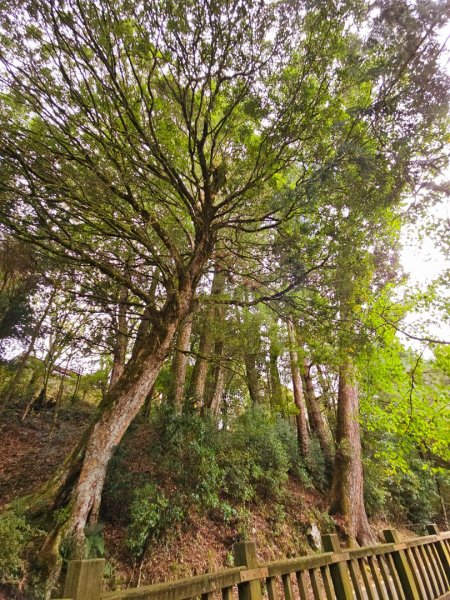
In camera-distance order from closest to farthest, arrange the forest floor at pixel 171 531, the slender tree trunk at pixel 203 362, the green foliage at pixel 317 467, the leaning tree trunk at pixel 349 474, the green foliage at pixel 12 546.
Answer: the green foliage at pixel 12 546
the forest floor at pixel 171 531
the leaning tree trunk at pixel 349 474
the slender tree trunk at pixel 203 362
the green foliage at pixel 317 467

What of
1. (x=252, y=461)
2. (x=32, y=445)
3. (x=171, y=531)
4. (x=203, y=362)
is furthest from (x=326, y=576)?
(x=32, y=445)

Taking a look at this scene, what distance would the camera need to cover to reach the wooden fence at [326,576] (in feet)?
4.74

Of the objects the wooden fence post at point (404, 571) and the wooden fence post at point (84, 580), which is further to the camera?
the wooden fence post at point (404, 571)

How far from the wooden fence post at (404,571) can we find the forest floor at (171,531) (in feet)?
10.3

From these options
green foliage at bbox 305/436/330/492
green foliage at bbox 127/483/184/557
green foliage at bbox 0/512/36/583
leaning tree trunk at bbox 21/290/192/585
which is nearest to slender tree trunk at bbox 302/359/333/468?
green foliage at bbox 305/436/330/492

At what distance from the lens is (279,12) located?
12.5 ft

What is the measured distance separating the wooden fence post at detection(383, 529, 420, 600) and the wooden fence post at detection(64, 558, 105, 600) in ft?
10.9

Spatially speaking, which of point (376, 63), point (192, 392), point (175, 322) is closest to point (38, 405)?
point (192, 392)

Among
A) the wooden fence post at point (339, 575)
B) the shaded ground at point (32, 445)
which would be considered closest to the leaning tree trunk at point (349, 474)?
the wooden fence post at point (339, 575)

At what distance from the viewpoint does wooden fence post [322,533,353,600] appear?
2.55 m

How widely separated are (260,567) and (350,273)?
4325 mm

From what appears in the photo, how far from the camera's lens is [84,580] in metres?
1.38

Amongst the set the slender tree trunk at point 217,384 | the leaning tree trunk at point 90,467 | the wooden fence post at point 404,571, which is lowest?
the wooden fence post at point 404,571

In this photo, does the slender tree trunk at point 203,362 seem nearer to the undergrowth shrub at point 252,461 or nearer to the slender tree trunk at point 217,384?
the slender tree trunk at point 217,384
